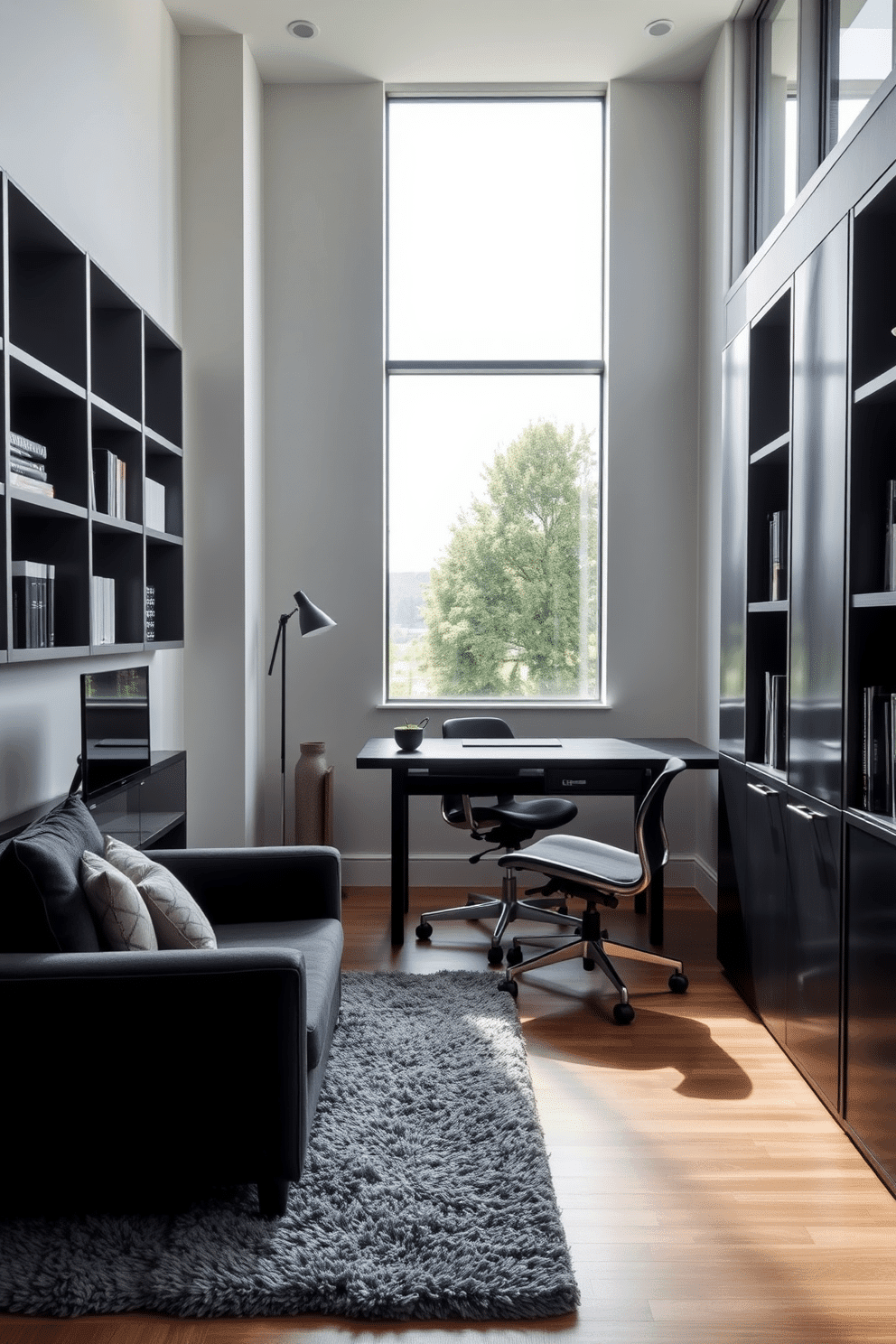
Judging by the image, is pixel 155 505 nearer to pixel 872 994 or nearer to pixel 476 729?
pixel 476 729

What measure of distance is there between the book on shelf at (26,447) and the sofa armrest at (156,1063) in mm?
1370

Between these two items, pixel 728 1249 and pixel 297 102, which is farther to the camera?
pixel 297 102

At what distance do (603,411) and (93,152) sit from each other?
8.82 feet

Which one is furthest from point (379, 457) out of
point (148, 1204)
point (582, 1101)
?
point (148, 1204)

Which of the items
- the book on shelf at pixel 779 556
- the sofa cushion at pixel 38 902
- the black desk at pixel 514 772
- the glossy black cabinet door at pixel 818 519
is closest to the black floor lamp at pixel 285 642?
the black desk at pixel 514 772

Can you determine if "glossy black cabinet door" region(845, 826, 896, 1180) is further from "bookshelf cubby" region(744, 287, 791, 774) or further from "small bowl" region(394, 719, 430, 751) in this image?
"small bowl" region(394, 719, 430, 751)

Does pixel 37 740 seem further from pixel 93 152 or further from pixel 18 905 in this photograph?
pixel 93 152

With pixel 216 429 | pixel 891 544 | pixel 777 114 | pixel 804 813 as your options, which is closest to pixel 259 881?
pixel 804 813

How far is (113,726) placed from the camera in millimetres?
3275

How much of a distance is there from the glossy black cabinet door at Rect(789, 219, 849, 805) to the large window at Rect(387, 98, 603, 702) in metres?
2.30

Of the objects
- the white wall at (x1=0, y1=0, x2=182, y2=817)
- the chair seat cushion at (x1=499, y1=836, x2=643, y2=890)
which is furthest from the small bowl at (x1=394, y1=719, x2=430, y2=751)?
the white wall at (x1=0, y1=0, x2=182, y2=817)

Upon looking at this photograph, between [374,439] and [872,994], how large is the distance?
3627 millimetres

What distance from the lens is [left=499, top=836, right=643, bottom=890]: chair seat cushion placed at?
3.39 metres

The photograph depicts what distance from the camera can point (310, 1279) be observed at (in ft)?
6.23
